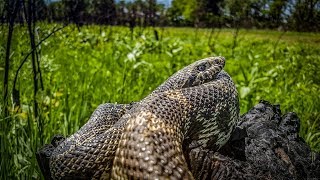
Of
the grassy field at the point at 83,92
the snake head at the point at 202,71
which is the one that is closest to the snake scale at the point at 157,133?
the snake head at the point at 202,71

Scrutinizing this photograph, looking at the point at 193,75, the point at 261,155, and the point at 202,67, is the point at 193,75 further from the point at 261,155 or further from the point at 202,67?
the point at 261,155

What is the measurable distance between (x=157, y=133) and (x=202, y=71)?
1.19m

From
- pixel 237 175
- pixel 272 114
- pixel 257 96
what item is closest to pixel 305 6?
pixel 257 96

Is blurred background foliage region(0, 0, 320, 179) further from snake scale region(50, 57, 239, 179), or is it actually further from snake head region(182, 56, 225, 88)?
snake head region(182, 56, 225, 88)

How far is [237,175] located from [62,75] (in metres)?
4.96

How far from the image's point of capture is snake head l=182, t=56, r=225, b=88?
3.05 m

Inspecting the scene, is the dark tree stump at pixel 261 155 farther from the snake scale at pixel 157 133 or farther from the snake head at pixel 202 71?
the snake head at pixel 202 71

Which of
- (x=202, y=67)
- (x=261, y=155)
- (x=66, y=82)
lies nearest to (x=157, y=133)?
(x=261, y=155)

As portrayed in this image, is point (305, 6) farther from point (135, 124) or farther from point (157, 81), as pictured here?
point (135, 124)

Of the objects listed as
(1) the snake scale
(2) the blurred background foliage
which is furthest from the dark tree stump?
(2) the blurred background foliage

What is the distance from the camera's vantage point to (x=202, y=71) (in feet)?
10.3

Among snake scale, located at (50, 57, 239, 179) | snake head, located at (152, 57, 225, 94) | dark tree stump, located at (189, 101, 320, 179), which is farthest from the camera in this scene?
snake head, located at (152, 57, 225, 94)

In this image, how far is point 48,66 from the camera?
240 inches

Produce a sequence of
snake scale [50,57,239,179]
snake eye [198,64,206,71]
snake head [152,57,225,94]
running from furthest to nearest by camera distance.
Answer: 1. snake eye [198,64,206,71]
2. snake head [152,57,225,94]
3. snake scale [50,57,239,179]
